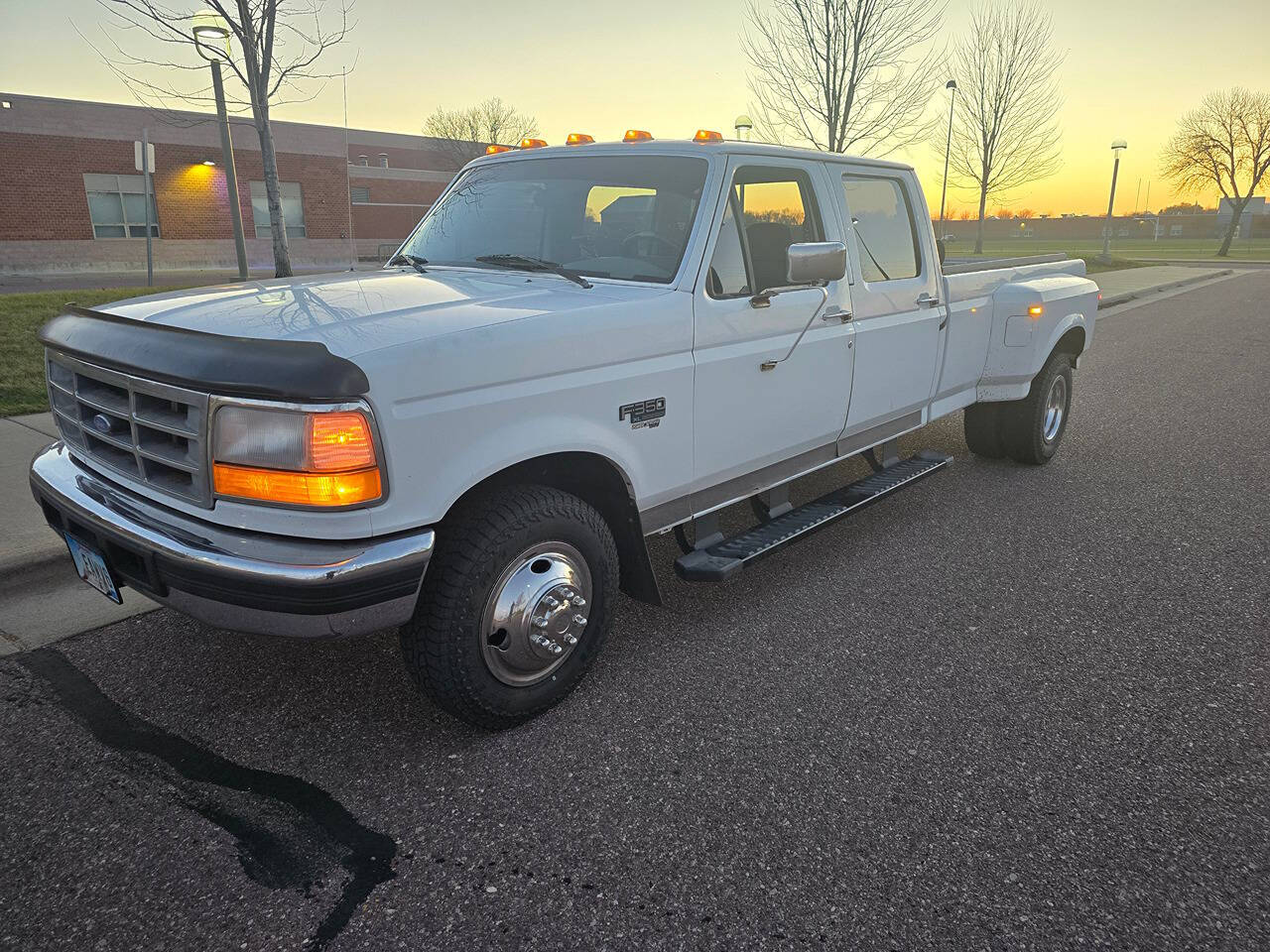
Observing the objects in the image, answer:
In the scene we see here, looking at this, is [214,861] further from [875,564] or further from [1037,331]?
[1037,331]

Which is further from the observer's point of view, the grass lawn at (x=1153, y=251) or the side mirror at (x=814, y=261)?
the grass lawn at (x=1153, y=251)

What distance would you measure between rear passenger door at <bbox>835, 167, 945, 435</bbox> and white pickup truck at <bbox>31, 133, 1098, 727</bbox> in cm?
2

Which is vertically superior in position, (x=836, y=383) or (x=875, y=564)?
(x=836, y=383)

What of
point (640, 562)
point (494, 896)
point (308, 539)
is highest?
point (308, 539)

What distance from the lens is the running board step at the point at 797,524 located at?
355cm

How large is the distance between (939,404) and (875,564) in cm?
132

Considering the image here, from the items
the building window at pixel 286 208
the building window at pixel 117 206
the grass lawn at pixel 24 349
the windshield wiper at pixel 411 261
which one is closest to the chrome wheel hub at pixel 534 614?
the windshield wiper at pixel 411 261

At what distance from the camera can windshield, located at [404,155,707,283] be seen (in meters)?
3.59

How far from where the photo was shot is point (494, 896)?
2.32 metres

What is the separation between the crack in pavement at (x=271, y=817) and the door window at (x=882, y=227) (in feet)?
11.3

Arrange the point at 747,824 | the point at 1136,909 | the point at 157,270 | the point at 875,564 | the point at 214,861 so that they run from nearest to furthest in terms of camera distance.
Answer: the point at 1136,909, the point at 214,861, the point at 747,824, the point at 875,564, the point at 157,270

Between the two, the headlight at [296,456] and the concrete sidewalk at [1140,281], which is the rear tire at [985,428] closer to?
the headlight at [296,456]

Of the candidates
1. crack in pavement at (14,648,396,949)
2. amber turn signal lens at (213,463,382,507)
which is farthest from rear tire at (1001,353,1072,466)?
crack in pavement at (14,648,396,949)

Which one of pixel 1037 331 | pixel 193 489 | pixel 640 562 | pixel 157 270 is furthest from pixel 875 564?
pixel 157 270
